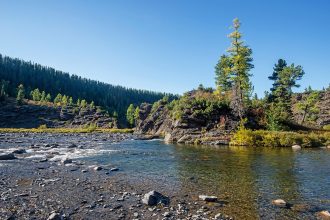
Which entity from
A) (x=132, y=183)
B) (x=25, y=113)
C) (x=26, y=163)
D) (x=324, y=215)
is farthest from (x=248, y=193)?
(x=25, y=113)

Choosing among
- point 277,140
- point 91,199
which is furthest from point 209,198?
point 277,140

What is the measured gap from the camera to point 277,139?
45719 millimetres

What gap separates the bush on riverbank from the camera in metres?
45.2

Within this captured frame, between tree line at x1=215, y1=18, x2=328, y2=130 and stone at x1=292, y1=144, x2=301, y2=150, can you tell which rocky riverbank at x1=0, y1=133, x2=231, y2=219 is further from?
tree line at x1=215, y1=18, x2=328, y2=130

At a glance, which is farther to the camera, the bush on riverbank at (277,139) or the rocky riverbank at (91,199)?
the bush on riverbank at (277,139)

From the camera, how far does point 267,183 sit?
18594mm

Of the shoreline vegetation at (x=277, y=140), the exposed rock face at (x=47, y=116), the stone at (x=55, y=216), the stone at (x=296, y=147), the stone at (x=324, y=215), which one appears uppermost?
the exposed rock face at (x=47, y=116)

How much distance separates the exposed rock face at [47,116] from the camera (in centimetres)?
15962

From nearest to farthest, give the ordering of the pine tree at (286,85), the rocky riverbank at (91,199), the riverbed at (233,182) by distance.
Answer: the rocky riverbank at (91,199) < the riverbed at (233,182) < the pine tree at (286,85)

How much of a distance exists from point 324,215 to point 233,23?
53.8 m

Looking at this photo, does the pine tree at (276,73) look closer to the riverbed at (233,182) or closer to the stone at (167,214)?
the riverbed at (233,182)

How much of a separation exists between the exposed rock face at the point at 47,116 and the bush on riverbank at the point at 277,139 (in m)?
117

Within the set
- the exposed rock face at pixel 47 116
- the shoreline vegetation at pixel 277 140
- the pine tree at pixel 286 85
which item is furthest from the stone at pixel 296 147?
the exposed rock face at pixel 47 116

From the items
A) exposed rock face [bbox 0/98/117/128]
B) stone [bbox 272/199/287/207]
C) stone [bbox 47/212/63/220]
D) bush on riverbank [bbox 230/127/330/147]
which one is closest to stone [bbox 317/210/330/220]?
stone [bbox 272/199/287/207]
